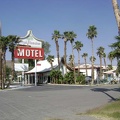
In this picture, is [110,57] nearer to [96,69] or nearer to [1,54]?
[1,54]

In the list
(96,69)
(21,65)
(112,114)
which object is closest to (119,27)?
(112,114)

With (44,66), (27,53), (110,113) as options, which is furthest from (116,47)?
(44,66)

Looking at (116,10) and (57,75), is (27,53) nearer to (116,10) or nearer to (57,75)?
(57,75)

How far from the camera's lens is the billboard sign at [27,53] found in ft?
209

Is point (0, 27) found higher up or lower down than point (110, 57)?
higher up

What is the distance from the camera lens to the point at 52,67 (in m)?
74.8

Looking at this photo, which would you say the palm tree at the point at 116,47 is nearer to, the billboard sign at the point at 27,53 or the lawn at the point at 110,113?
the lawn at the point at 110,113

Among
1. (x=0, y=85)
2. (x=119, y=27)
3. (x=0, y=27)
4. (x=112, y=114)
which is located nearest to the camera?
(x=112, y=114)

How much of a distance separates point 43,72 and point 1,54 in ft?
106

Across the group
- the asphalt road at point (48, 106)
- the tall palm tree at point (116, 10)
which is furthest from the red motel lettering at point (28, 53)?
the tall palm tree at point (116, 10)

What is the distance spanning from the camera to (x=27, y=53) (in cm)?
6431

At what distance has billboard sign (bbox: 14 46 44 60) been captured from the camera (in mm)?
63656

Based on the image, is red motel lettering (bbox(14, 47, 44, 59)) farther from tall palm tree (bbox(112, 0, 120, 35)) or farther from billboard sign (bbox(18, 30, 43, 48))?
tall palm tree (bbox(112, 0, 120, 35))


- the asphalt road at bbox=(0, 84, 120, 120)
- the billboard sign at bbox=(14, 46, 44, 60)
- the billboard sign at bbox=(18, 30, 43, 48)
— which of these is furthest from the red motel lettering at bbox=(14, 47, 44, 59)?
the asphalt road at bbox=(0, 84, 120, 120)
